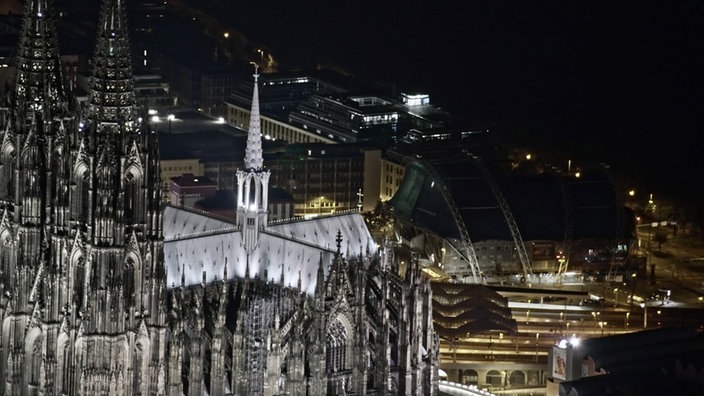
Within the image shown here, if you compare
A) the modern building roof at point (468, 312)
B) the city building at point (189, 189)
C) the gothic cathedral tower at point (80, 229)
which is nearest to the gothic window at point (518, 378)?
the modern building roof at point (468, 312)

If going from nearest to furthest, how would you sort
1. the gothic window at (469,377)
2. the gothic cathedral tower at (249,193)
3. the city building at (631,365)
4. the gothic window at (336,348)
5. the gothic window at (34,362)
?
the city building at (631,365), the gothic window at (34,362), the gothic window at (336,348), the gothic cathedral tower at (249,193), the gothic window at (469,377)

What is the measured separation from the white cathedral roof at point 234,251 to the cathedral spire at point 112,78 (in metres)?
15.3

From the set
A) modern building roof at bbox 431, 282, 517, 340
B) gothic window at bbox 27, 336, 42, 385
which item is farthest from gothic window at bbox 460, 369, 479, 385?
gothic window at bbox 27, 336, 42, 385

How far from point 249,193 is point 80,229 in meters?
20.8

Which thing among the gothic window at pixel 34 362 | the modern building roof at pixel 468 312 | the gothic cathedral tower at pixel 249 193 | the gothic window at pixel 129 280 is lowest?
the gothic window at pixel 34 362

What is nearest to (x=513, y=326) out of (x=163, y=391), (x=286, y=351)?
(x=286, y=351)

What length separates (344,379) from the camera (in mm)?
135750

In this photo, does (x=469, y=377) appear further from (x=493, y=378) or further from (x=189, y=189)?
(x=189, y=189)

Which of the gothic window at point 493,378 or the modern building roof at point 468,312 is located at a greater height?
the modern building roof at point 468,312

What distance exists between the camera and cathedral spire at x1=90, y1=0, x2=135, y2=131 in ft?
398

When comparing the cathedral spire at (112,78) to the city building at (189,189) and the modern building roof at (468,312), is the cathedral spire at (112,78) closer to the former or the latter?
the modern building roof at (468,312)

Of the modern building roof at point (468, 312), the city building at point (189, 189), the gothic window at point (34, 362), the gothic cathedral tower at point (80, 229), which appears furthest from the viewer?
the city building at point (189, 189)

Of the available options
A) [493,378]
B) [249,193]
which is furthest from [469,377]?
[249,193]

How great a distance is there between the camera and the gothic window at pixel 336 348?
135 meters
